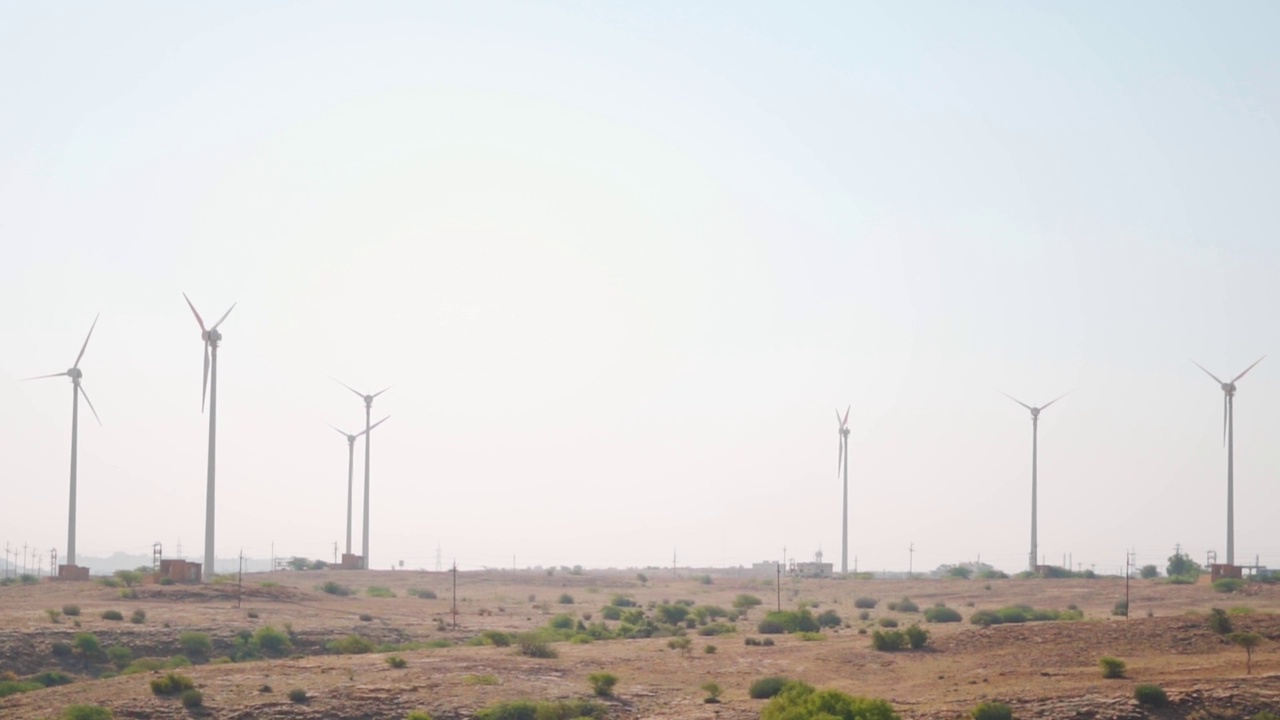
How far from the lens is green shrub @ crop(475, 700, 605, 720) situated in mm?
56188

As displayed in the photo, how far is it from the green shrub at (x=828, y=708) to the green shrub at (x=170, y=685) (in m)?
24.6

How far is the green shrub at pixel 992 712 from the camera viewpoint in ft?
169

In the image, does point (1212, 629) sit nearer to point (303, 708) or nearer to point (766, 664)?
point (766, 664)

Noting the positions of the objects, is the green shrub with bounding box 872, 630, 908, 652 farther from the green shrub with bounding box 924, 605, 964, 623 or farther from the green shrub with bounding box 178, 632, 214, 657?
the green shrub with bounding box 178, 632, 214, 657

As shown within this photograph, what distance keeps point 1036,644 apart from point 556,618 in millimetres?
39158

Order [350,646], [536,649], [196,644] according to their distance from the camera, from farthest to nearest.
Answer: [196,644] → [350,646] → [536,649]

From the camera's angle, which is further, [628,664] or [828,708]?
[628,664]

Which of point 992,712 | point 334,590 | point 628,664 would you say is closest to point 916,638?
point 628,664

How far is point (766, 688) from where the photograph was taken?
2334 inches

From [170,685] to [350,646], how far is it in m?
17.8

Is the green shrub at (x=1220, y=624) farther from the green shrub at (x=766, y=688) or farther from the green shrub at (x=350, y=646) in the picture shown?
the green shrub at (x=350, y=646)

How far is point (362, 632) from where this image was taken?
86.1m

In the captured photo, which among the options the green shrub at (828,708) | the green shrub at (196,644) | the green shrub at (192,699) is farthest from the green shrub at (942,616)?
the green shrub at (192,699)

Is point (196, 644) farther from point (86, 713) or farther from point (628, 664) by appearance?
point (628, 664)
